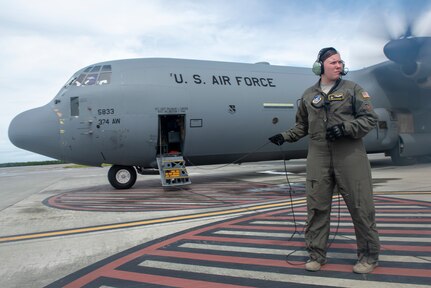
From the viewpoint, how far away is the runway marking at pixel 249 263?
11.6ft

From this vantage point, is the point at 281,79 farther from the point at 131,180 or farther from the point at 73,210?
the point at 73,210

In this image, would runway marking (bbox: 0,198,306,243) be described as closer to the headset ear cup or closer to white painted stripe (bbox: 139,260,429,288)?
white painted stripe (bbox: 139,260,429,288)

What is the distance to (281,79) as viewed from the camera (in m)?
13.3

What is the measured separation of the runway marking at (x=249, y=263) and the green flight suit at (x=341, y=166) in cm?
33

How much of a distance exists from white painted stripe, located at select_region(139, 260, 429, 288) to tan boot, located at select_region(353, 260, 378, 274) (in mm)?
185

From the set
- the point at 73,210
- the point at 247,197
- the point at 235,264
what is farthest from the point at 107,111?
the point at 235,264

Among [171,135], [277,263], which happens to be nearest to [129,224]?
[277,263]

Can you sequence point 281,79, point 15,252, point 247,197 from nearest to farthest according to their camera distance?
1. point 15,252
2. point 247,197
3. point 281,79

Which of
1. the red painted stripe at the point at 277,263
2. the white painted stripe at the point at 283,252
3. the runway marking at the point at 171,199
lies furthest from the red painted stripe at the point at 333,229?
the runway marking at the point at 171,199

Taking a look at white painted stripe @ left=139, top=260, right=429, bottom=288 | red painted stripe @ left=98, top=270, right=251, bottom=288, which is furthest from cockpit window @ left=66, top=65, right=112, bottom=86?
red painted stripe @ left=98, top=270, right=251, bottom=288

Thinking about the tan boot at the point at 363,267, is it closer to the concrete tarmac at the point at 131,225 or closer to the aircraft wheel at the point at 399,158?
the concrete tarmac at the point at 131,225

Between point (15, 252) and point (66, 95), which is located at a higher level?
point (66, 95)

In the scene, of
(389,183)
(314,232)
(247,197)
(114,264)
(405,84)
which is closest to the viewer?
(314,232)

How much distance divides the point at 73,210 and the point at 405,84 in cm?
1321
